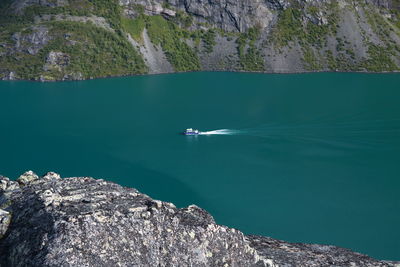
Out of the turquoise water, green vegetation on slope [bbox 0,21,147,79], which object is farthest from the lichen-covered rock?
green vegetation on slope [bbox 0,21,147,79]

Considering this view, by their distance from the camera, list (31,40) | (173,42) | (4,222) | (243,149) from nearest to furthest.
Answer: (4,222) → (243,149) → (31,40) → (173,42)

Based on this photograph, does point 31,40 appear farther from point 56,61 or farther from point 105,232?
point 105,232

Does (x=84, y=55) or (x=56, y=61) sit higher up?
(x=84, y=55)

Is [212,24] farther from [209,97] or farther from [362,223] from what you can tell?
[362,223]


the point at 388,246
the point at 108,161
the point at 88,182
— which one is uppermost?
the point at 88,182

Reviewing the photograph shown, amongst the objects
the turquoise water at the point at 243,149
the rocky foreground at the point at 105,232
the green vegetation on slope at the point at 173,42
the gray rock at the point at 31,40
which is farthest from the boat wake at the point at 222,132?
the gray rock at the point at 31,40

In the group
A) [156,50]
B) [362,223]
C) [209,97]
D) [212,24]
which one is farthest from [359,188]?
[212,24]

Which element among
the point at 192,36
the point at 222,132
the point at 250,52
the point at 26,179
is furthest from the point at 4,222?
the point at 192,36
